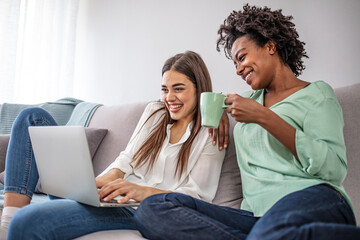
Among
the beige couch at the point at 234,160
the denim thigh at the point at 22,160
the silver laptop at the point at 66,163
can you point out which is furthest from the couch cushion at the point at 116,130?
the silver laptop at the point at 66,163

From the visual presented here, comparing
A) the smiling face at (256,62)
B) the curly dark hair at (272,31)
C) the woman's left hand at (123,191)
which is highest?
the curly dark hair at (272,31)

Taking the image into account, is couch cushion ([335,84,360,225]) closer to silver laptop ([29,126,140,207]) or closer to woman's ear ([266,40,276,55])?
woman's ear ([266,40,276,55])

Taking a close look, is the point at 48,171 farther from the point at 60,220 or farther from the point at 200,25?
the point at 200,25

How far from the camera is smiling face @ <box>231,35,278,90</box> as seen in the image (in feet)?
4.23

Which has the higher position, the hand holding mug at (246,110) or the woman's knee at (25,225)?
the hand holding mug at (246,110)

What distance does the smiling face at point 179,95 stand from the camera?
1.51 metres

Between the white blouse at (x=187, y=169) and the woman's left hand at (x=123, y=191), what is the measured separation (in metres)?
0.16

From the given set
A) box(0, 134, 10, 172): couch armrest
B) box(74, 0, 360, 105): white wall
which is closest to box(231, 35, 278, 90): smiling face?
box(74, 0, 360, 105): white wall

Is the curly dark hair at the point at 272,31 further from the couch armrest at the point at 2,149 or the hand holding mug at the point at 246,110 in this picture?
the couch armrest at the point at 2,149

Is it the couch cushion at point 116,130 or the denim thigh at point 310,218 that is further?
the couch cushion at point 116,130

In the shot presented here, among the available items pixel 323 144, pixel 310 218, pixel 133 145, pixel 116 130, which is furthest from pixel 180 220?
pixel 116 130

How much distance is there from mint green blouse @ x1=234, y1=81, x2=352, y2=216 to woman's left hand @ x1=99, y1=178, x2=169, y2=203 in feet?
1.12

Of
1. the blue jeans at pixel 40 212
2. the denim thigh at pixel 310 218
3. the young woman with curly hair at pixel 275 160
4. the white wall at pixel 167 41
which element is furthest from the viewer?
the white wall at pixel 167 41

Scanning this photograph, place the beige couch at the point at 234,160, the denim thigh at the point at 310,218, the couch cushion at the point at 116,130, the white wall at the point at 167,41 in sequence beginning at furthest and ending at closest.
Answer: the couch cushion at the point at 116,130, the white wall at the point at 167,41, the beige couch at the point at 234,160, the denim thigh at the point at 310,218
